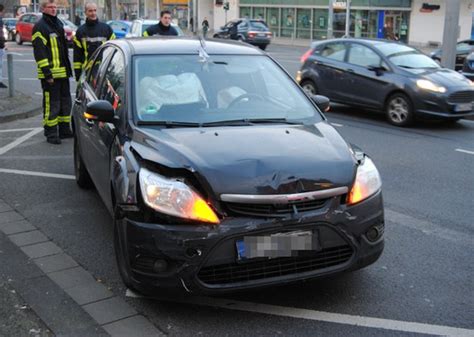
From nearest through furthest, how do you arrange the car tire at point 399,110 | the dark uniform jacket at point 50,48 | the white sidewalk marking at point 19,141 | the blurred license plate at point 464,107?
the dark uniform jacket at point 50,48 < the white sidewalk marking at point 19,141 < the blurred license plate at point 464,107 < the car tire at point 399,110

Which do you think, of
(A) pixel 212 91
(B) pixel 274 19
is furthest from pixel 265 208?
(B) pixel 274 19

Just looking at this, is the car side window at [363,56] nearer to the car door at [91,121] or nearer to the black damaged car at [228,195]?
the car door at [91,121]

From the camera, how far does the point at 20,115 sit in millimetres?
11031

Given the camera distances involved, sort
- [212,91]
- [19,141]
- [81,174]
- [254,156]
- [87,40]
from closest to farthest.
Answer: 1. [254,156]
2. [212,91]
3. [81,174]
4. [19,141]
5. [87,40]

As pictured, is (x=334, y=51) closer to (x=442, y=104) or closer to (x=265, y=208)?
(x=442, y=104)

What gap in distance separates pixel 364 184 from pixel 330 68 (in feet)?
29.6

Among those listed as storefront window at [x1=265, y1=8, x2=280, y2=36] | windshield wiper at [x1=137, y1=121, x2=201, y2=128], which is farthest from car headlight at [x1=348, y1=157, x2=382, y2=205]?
→ storefront window at [x1=265, y1=8, x2=280, y2=36]

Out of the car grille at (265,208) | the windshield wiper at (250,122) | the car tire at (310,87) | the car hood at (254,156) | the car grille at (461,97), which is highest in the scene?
the windshield wiper at (250,122)

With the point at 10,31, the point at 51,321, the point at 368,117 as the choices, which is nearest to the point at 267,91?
the point at 51,321

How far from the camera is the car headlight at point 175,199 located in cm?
352

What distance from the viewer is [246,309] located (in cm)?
389

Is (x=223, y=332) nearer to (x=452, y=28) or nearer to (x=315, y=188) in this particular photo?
(x=315, y=188)

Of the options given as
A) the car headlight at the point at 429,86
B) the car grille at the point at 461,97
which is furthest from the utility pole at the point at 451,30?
the car headlight at the point at 429,86

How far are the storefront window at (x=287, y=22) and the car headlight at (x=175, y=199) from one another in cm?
4814
